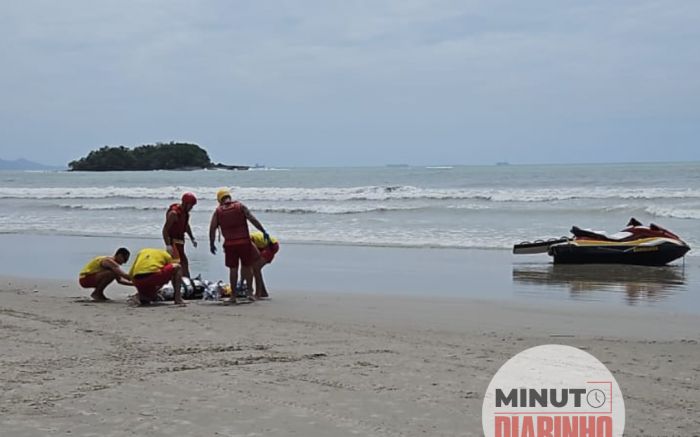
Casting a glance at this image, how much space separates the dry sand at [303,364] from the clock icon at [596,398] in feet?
0.56

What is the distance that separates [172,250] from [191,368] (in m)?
4.76

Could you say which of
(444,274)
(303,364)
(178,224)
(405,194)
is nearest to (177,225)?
(178,224)

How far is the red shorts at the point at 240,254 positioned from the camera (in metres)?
10.6

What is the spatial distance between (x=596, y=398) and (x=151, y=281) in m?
6.22

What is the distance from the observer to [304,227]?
24.3 m

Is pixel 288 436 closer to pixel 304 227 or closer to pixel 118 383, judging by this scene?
pixel 118 383

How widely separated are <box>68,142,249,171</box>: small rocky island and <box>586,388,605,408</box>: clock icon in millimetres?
104889

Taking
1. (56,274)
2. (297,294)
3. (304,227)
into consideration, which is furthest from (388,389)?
(304,227)

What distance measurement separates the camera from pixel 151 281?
395 inches

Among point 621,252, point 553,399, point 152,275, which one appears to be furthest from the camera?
point 621,252

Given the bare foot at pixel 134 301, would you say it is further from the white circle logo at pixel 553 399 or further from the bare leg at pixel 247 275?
the white circle logo at pixel 553 399

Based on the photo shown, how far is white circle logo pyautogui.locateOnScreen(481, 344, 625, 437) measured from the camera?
4730 millimetres

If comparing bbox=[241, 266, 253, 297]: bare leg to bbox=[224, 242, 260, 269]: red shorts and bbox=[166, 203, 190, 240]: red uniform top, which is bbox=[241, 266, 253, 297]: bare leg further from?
bbox=[166, 203, 190, 240]: red uniform top

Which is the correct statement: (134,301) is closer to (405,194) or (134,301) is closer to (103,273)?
(103,273)
